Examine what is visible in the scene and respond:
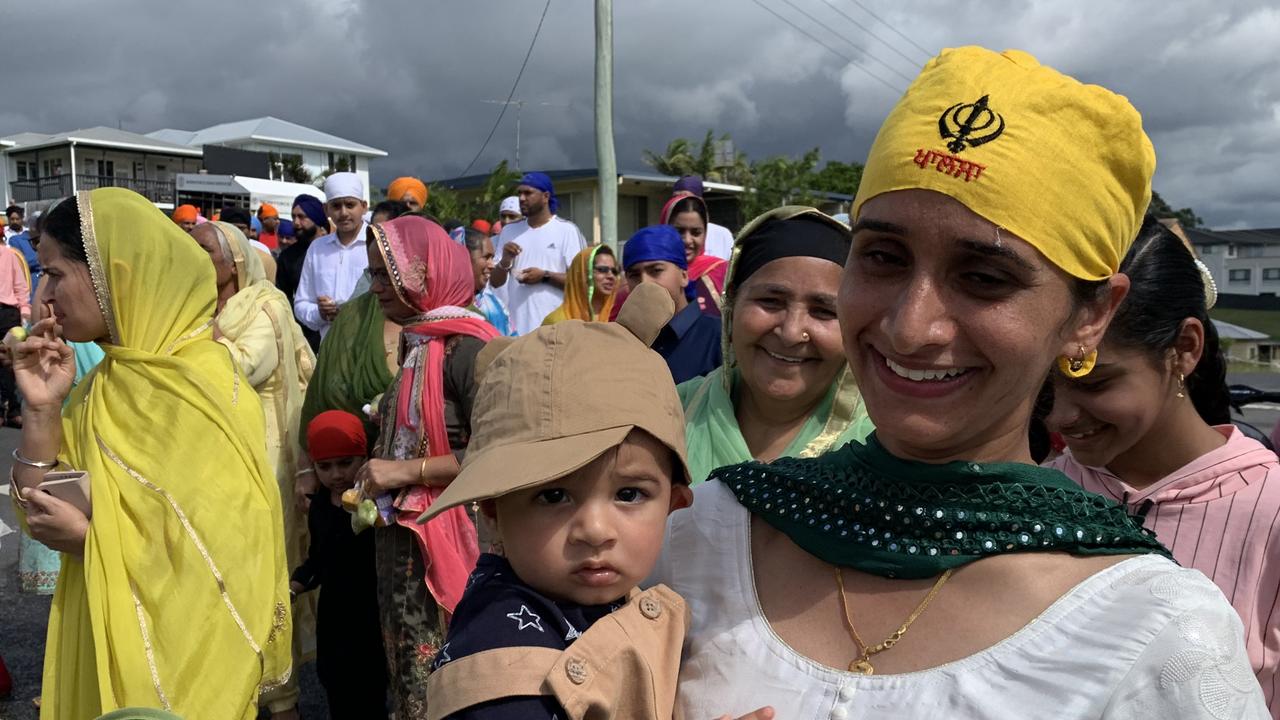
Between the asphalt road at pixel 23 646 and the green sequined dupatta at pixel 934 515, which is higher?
the green sequined dupatta at pixel 934 515

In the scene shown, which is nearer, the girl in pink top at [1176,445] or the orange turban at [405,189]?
the girl in pink top at [1176,445]

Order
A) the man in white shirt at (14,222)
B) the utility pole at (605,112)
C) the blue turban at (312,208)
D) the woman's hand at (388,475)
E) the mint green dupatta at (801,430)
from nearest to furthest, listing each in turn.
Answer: the mint green dupatta at (801,430), the woman's hand at (388,475), the blue turban at (312,208), the utility pole at (605,112), the man in white shirt at (14,222)

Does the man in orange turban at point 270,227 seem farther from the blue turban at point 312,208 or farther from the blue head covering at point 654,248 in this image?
the blue head covering at point 654,248

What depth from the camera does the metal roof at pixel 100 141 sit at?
169ft

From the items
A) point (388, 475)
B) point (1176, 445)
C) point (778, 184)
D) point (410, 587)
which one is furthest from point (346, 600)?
point (778, 184)

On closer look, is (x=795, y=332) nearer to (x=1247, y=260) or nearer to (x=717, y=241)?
(x=717, y=241)

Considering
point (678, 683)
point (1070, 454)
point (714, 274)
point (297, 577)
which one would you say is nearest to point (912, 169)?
point (678, 683)

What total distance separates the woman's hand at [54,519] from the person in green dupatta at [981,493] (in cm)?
249

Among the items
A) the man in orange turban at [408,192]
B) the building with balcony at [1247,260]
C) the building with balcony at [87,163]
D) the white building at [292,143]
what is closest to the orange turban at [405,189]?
the man in orange turban at [408,192]

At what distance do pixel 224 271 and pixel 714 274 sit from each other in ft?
9.96

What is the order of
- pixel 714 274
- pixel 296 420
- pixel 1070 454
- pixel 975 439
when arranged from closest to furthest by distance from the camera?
pixel 975 439 → pixel 1070 454 → pixel 296 420 → pixel 714 274

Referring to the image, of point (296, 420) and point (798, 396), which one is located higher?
point (798, 396)

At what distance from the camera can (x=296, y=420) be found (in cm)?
502

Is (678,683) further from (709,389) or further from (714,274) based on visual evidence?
(714,274)
